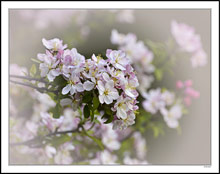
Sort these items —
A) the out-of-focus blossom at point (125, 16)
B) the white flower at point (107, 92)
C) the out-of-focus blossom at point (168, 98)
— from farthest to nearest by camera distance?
the out-of-focus blossom at point (125, 16), the out-of-focus blossom at point (168, 98), the white flower at point (107, 92)

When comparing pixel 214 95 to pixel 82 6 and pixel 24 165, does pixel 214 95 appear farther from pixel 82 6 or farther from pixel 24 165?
pixel 24 165

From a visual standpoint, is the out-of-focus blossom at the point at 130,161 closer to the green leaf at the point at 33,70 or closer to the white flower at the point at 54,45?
the green leaf at the point at 33,70

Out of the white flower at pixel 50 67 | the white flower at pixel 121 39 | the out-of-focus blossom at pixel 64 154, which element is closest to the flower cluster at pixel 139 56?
the white flower at pixel 121 39

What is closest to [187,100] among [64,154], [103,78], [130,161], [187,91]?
[187,91]

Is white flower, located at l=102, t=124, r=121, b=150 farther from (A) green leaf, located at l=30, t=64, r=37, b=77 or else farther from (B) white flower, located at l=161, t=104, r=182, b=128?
(A) green leaf, located at l=30, t=64, r=37, b=77

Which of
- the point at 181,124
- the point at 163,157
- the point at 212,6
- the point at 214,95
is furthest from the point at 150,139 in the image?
the point at 212,6

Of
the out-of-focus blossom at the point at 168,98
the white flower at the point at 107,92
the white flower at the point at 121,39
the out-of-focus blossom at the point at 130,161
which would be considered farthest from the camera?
the white flower at the point at 121,39

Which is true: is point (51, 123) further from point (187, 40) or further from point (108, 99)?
point (187, 40)
